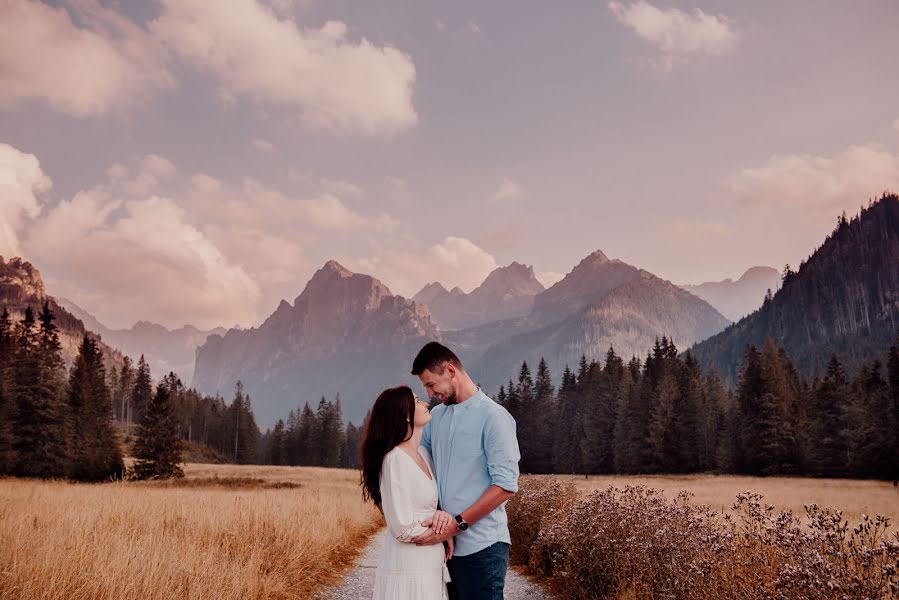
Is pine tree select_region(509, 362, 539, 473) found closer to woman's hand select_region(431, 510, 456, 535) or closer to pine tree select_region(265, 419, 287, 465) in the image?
pine tree select_region(265, 419, 287, 465)

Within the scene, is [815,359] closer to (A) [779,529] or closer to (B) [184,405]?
(B) [184,405]

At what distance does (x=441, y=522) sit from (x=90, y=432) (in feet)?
184

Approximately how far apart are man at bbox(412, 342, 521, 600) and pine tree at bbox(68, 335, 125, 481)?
4642 centimetres

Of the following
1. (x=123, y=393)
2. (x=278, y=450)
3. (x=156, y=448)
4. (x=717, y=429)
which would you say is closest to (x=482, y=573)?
(x=156, y=448)

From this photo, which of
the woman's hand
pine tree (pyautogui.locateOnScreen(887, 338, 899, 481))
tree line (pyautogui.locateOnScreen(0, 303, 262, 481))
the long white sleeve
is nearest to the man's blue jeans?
the woman's hand

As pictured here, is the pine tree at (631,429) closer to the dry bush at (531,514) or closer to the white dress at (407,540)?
the dry bush at (531,514)

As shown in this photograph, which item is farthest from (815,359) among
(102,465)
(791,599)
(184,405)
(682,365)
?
(791,599)

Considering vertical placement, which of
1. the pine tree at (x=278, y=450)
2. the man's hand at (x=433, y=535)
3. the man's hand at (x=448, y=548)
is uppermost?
the man's hand at (x=433, y=535)

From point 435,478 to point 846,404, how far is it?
195 feet

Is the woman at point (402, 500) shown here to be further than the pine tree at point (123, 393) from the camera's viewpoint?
No

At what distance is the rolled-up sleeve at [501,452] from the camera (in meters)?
3.95

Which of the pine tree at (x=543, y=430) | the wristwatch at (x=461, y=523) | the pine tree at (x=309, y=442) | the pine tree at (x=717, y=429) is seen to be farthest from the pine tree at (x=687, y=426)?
the pine tree at (x=309, y=442)

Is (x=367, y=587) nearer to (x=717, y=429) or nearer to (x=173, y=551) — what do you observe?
(x=173, y=551)

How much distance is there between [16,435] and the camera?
141ft
